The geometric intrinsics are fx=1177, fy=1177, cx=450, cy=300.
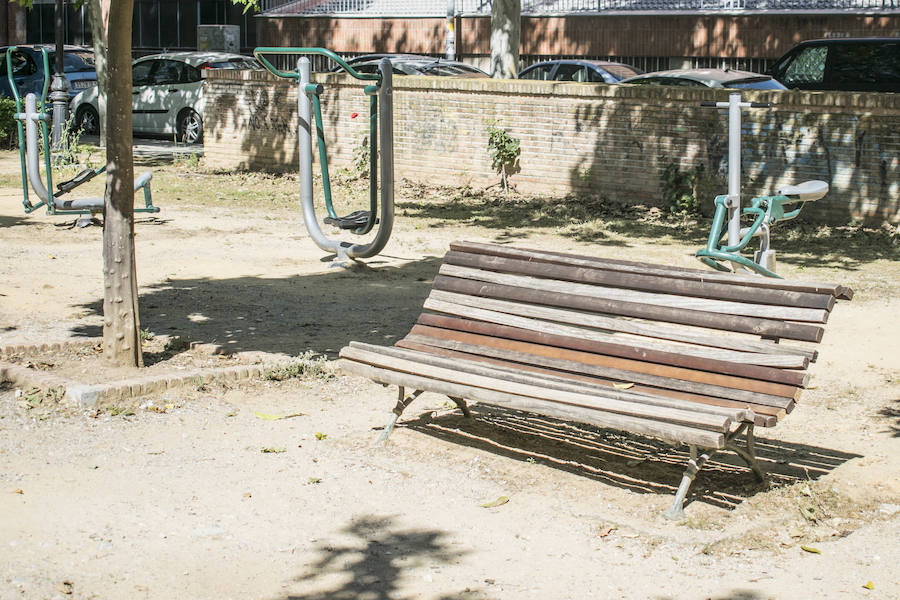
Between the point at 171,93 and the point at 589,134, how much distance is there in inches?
385

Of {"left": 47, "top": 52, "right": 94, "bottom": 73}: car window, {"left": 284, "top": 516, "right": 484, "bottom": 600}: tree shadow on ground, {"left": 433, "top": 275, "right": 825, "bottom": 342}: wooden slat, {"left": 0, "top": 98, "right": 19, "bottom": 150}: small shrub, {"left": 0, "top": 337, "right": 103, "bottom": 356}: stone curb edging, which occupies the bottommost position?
{"left": 284, "top": 516, "right": 484, "bottom": 600}: tree shadow on ground

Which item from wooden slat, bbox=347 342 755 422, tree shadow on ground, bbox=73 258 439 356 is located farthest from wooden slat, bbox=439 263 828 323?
tree shadow on ground, bbox=73 258 439 356

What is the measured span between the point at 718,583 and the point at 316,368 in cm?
330

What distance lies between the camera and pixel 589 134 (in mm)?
14344

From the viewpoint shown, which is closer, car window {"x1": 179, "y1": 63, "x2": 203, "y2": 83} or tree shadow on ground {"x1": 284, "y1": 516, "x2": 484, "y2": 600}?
tree shadow on ground {"x1": 284, "y1": 516, "x2": 484, "y2": 600}

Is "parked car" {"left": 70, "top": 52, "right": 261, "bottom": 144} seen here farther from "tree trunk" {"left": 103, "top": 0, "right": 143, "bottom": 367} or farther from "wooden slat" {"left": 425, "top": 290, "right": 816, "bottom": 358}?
"wooden slat" {"left": 425, "top": 290, "right": 816, "bottom": 358}

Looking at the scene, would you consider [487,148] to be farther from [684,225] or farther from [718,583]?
[718,583]

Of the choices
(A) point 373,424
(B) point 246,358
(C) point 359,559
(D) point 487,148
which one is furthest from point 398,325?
(D) point 487,148

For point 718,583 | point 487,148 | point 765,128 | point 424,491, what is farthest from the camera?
point 487,148

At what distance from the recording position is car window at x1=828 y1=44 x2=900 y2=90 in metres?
17.5

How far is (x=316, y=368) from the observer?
22.6 ft

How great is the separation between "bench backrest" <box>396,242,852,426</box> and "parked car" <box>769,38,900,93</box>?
13309mm

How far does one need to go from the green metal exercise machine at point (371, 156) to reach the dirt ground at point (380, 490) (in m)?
1.18

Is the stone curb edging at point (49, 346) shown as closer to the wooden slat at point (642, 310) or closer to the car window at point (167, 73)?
the wooden slat at point (642, 310)
